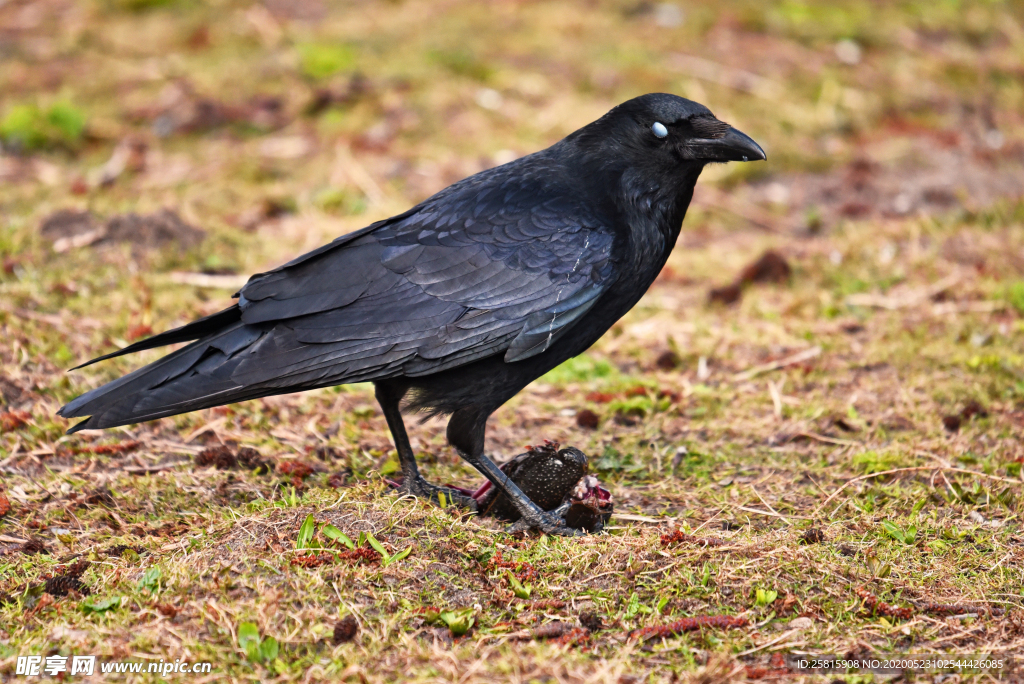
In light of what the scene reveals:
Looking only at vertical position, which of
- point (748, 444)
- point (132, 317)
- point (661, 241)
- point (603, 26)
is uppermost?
point (603, 26)

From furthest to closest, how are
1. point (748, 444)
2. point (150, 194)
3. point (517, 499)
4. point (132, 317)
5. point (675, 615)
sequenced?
point (150, 194), point (132, 317), point (748, 444), point (517, 499), point (675, 615)

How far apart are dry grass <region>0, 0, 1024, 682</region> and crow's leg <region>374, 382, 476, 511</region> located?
178mm

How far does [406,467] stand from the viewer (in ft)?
14.3

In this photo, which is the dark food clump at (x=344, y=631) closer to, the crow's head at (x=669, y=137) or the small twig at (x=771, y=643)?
the small twig at (x=771, y=643)

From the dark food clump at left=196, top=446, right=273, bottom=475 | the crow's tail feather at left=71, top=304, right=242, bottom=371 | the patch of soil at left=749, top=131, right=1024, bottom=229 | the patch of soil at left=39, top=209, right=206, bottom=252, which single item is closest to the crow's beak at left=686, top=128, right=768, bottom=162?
the crow's tail feather at left=71, top=304, right=242, bottom=371

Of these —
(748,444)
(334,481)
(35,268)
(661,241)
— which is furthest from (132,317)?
(748,444)

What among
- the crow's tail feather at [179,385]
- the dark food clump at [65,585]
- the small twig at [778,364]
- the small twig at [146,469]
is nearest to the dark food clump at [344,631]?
the dark food clump at [65,585]

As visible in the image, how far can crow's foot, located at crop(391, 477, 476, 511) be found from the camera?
14.0 feet

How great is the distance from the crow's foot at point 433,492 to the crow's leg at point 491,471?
0.18 meters

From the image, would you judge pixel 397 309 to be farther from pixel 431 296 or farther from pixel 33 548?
pixel 33 548

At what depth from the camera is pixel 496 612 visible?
3367mm

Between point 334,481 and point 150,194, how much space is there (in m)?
4.67

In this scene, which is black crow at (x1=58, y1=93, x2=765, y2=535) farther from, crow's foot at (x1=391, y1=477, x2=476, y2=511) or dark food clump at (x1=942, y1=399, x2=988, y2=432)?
dark food clump at (x1=942, y1=399, x2=988, y2=432)

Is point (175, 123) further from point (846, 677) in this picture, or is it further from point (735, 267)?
point (846, 677)
